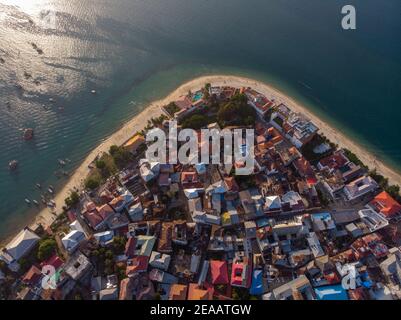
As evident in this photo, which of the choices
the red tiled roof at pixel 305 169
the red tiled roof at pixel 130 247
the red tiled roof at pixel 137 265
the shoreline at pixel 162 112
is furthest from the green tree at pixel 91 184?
the red tiled roof at pixel 305 169

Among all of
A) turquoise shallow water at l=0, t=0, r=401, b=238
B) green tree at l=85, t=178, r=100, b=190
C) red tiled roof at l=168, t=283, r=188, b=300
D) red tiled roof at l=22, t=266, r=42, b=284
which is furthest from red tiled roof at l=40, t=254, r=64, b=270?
red tiled roof at l=168, t=283, r=188, b=300

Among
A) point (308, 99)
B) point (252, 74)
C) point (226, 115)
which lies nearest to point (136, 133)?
point (226, 115)

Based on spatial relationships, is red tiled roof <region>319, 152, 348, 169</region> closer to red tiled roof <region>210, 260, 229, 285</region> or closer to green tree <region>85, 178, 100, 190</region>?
red tiled roof <region>210, 260, 229, 285</region>

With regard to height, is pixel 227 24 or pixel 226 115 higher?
pixel 227 24

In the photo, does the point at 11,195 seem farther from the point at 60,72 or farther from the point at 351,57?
the point at 351,57

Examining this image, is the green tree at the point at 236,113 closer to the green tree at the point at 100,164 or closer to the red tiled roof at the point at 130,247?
the green tree at the point at 100,164
